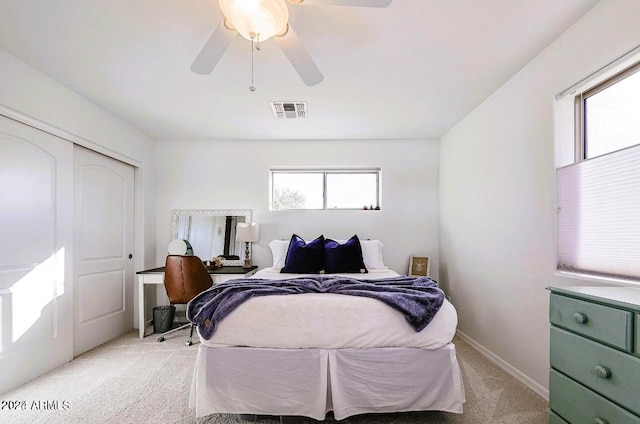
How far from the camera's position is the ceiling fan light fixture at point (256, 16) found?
1.36 meters

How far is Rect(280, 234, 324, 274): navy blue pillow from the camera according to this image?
3.34 m

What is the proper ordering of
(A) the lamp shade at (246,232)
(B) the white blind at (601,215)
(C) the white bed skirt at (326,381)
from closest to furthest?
(B) the white blind at (601,215) < (C) the white bed skirt at (326,381) < (A) the lamp shade at (246,232)

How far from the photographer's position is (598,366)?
130cm

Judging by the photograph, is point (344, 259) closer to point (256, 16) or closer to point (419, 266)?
point (419, 266)

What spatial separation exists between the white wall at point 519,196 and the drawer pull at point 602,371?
30.9 inches

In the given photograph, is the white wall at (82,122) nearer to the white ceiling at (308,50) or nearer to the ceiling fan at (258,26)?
the white ceiling at (308,50)

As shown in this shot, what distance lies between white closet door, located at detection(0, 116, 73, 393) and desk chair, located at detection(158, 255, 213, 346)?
2.72 feet

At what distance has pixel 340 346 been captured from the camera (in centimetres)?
192

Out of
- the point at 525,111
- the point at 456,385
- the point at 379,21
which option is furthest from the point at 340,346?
the point at 525,111

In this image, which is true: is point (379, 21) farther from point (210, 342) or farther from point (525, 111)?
point (210, 342)

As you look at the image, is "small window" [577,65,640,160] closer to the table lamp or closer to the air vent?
the air vent

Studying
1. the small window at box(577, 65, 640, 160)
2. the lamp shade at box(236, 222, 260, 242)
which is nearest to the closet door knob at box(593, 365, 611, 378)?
the small window at box(577, 65, 640, 160)

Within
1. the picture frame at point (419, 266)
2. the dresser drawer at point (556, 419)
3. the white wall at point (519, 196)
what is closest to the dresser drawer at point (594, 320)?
the dresser drawer at point (556, 419)

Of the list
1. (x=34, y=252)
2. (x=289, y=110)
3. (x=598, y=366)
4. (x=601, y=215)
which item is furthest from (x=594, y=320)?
(x=34, y=252)
